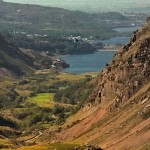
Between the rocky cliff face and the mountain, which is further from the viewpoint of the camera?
the rocky cliff face

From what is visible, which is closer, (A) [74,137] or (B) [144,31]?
(A) [74,137]

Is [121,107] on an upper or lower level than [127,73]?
lower

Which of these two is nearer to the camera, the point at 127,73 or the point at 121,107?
the point at 121,107

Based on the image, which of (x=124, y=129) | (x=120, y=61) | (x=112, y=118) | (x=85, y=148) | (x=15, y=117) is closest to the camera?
(x=85, y=148)

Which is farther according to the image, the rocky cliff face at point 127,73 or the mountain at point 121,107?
the rocky cliff face at point 127,73

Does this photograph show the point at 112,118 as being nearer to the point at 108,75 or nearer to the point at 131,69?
the point at 131,69

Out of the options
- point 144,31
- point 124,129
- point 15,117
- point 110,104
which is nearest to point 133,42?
point 144,31
